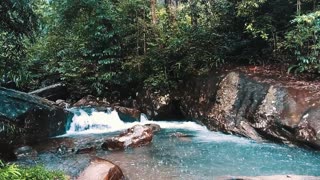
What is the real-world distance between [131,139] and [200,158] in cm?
210

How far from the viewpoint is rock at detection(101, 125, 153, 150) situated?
28.6 ft

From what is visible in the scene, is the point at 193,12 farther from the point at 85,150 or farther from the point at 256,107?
the point at 85,150

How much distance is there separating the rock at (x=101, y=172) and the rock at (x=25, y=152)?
9.15 ft

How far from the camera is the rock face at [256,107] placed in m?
8.20

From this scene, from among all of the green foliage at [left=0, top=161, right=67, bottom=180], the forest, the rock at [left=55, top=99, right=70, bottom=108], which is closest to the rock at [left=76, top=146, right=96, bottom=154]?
the forest

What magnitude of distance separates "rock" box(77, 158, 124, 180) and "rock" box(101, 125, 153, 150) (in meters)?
2.34

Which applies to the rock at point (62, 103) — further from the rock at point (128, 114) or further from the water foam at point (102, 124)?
the rock at point (128, 114)

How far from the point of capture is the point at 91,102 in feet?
45.9

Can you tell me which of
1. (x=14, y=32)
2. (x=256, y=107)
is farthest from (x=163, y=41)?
(x=14, y=32)

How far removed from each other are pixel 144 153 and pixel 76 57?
8.01 meters

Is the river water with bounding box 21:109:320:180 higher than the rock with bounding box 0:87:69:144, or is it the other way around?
the rock with bounding box 0:87:69:144

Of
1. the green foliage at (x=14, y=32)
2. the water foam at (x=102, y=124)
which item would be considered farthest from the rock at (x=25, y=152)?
the water foam at (x=102, y=124)

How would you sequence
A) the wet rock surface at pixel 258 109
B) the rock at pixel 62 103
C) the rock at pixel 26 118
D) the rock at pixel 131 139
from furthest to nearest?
the rock at pixel 62 103 < the rock at pixel 26 118 < the rock at pixel 131 139 < the wet rock surface at pixel 258 109

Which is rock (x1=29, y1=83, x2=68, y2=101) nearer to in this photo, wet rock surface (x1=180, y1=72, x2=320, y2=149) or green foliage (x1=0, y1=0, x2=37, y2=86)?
wet rock surface (x1=180, y1=72, x2=320, y2=149)
